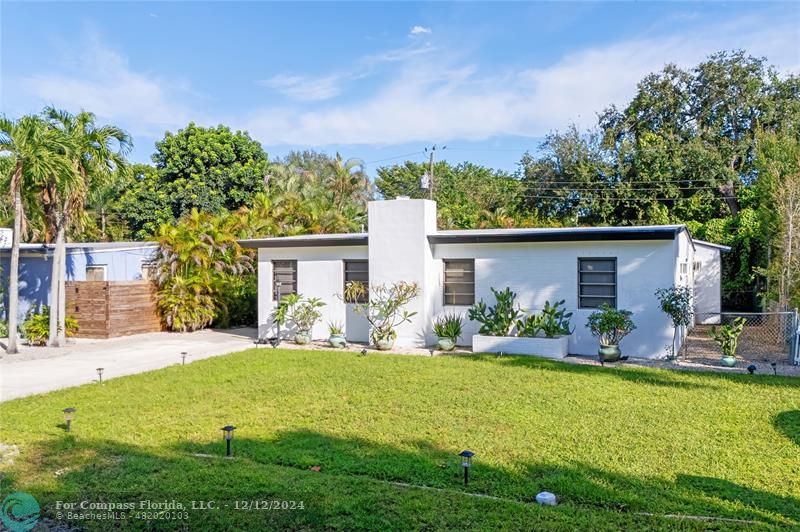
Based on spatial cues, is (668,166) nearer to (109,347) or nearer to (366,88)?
(366,88)

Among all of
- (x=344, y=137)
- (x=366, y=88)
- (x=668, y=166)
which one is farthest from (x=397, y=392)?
(x=344, y=137)

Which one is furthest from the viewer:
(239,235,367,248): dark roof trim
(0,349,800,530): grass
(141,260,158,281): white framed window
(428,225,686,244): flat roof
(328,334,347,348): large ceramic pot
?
(141,260,158,281): white framed window

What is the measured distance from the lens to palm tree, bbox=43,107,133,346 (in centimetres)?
1364

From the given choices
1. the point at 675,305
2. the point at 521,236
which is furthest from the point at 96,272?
the point at 675,305

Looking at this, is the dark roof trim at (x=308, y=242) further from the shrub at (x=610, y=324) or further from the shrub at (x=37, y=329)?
the shrub at (x=610, y=324)

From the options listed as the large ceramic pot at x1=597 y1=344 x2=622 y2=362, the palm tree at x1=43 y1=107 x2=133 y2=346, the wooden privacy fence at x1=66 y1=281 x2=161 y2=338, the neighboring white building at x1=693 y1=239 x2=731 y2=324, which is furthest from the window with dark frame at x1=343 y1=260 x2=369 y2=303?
the neighboring white building at x1=693 y1=239 x2=731 y2=324

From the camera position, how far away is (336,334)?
14.8 metres

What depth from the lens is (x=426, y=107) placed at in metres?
24.4

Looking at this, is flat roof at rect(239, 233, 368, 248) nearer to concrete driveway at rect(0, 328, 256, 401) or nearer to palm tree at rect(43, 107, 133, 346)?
concrete driveway at rect(0, 328, 256, 401)

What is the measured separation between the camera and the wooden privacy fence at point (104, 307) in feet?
53.6

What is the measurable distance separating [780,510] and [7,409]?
366 inches

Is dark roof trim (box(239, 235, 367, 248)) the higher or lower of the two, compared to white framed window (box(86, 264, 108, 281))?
higher

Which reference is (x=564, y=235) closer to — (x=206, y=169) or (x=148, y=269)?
(x=148, y=269)

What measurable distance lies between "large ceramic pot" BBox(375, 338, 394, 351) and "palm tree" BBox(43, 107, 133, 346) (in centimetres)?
785
